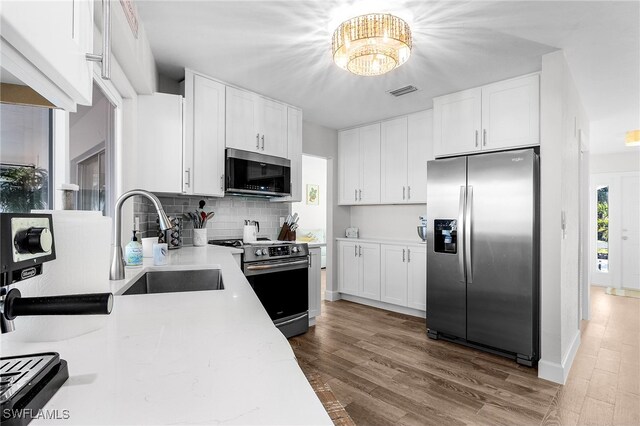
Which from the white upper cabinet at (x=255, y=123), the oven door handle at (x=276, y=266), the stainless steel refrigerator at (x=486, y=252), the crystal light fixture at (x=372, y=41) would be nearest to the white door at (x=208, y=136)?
the white upper cabinet at (x=255, y=123)

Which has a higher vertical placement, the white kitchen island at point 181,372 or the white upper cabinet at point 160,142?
the white upper cabinet at point 160,142

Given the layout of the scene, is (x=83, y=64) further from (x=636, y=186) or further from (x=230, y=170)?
(x=636, y=186)

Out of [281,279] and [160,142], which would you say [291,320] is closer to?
[281,279]

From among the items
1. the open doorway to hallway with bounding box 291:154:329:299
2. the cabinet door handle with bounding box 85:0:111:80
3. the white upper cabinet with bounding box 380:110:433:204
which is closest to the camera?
the cabinet door handle with bounding box 85:0:111:80

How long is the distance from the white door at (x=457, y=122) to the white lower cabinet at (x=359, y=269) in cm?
152

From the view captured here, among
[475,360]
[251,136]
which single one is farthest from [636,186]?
[251,136]

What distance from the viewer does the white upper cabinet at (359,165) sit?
4352mm

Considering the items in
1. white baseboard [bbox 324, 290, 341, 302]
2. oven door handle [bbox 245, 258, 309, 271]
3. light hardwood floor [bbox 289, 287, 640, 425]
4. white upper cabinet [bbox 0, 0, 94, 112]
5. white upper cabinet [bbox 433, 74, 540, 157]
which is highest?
white upper cabinet [bbox 433, 74, 540, 157]

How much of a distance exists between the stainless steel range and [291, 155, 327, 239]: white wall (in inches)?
154

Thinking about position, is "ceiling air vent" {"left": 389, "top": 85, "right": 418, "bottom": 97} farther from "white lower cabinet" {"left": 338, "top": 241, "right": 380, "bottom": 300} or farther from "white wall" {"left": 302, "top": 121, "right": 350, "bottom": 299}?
"white lower cabinet" {"left": 338, "top": 241, "right": 380, "bottom": 300}

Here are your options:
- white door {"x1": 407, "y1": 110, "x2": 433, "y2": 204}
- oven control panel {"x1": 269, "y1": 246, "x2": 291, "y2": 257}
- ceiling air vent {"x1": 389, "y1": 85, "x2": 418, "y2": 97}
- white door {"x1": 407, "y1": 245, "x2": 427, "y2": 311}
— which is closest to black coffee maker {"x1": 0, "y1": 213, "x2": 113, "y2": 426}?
oven control panel {"x1": 269, "y1": 246, "x2": 291, "y2": 257}

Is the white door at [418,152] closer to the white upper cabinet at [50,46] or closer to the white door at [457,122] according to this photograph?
the white door at [457,122]

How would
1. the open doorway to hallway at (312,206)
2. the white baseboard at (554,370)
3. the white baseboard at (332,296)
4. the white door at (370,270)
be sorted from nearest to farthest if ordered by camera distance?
the white baseboard at (554,370) → the white door at (370,270) → the white baseboard at (332,296) → the open doorway to hallway at (312,206)

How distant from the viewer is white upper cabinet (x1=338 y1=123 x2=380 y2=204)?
435 centimetres
